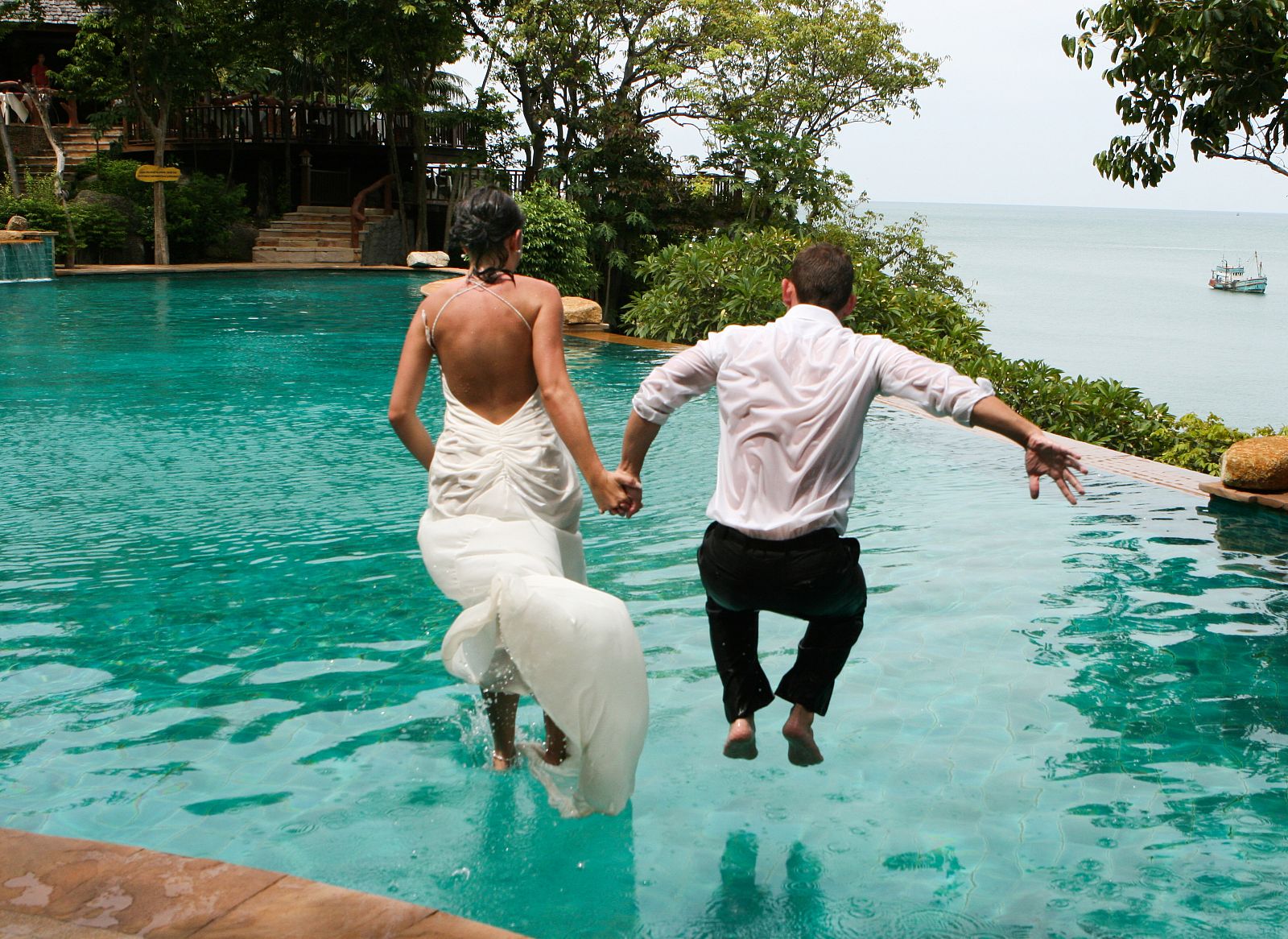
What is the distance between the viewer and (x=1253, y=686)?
513 centimetres

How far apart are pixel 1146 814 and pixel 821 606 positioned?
1362 millimetres

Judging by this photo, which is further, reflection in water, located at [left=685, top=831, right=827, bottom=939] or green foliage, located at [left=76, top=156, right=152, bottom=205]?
green foliage, located at [left=76, top=156, right=152, bottom=205]

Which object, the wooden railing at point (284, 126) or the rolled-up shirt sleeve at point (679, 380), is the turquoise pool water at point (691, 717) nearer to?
the rolled-up shirt sleeve at point (679, 380)

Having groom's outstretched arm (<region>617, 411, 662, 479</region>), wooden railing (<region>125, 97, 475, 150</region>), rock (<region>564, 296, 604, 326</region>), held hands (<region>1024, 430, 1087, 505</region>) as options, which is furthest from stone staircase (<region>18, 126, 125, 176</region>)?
held hands (<region>1024, 430, 1087, 505</region>)

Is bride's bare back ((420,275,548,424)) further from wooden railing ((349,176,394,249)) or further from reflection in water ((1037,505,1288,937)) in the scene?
wooden railing ((349,176,394,249))

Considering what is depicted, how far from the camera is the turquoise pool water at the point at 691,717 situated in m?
3.48

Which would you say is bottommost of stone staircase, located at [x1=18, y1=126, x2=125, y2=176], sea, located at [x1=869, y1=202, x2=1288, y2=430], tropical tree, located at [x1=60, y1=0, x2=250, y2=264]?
sea, located at [x1=869, y1=202, x2=1288, y2=430]

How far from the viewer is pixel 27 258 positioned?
23.7 meters

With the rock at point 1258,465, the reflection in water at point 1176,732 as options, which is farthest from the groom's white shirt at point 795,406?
the rock at point 1258,465

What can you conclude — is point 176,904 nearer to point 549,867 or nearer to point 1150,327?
point 549,867

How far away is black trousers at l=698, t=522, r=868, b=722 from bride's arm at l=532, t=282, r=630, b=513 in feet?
1.11

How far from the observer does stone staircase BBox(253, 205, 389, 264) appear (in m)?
30.9

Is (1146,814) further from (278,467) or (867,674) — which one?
(278,467)

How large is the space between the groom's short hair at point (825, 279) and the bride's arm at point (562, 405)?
0.73m
